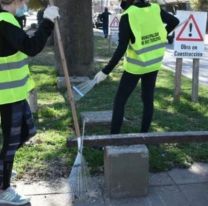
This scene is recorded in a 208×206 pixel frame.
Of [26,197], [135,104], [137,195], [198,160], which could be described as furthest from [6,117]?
[135,104]

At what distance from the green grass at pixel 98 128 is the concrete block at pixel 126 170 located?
2.02 feet

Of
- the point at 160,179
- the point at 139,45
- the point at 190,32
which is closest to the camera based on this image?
the point at 160,179

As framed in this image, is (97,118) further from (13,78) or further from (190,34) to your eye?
(13,78)

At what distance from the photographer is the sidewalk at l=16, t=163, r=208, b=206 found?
4113 mm

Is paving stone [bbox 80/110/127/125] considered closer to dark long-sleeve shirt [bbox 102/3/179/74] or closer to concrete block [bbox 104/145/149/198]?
dark long-sleeve shirt [bbox 102/3/179/74]

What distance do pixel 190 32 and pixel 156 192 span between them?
4.06 m

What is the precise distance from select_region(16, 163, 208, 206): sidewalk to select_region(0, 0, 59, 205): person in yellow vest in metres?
0.28

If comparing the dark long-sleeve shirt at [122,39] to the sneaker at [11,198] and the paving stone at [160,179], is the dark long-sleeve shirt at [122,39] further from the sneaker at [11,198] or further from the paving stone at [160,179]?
the sneaker at [11,198]

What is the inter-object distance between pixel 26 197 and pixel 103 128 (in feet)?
7.09

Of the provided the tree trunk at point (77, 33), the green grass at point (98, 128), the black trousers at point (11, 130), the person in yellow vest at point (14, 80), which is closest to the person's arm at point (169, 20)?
the green grass at point (98, 128)

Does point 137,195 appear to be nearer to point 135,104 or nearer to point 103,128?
point 103,128

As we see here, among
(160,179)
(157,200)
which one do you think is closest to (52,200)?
(157,200)

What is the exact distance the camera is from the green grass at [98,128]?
194 inches

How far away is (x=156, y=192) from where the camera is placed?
432 centimetres
